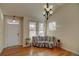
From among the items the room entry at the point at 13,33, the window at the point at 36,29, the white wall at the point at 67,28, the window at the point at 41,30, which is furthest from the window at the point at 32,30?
the white wall at the point at 67,28

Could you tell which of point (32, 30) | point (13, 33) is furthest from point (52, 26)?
point (13, 33)

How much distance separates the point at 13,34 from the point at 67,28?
53.6 inches

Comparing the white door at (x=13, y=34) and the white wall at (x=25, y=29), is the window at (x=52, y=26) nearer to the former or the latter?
the white wall at (x=25, y=29)

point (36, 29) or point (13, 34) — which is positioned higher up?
point (36, 29)

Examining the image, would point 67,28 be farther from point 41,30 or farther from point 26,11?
point 26,11

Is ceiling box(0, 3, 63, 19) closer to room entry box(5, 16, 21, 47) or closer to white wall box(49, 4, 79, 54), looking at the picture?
room entry box(5, 16, 21, 47)

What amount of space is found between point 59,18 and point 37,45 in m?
0.87

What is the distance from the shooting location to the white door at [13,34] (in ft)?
7.75

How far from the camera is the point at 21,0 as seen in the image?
1300mm

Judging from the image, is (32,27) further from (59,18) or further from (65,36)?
(65,36)

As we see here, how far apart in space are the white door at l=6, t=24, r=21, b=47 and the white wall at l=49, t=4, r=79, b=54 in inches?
37.5

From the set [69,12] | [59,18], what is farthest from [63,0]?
[69,12]

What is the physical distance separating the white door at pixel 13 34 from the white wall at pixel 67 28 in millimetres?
953

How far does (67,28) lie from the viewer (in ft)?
7.93
